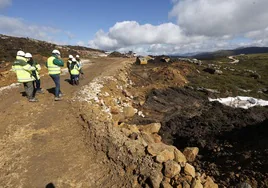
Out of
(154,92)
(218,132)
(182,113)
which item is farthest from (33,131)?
(154,92)

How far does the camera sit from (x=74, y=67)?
17969 mm

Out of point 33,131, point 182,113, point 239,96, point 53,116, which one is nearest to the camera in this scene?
point 33,131

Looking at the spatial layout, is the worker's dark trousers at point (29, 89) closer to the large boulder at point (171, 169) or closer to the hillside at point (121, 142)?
the hillside at point (121, 142)

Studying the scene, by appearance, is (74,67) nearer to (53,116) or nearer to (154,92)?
(53,116)

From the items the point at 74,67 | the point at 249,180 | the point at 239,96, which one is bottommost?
the point at 239,96

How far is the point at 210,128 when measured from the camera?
1695 cm

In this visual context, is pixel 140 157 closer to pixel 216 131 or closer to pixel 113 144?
pixel 113 144

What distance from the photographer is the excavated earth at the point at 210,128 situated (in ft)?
31.2

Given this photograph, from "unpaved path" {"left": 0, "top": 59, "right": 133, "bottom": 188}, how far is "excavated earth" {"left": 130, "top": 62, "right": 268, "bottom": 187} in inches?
176

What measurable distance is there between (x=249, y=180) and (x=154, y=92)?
15370mm

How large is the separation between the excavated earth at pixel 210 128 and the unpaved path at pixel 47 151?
14.7ft

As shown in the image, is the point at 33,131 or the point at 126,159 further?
the point at 33,131

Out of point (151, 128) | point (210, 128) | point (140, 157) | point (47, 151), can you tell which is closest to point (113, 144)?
point (140, 157)

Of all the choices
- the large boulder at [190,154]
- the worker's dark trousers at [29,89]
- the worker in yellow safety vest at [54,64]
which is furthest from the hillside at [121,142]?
the worker in yellow safety vest at [54,64]
